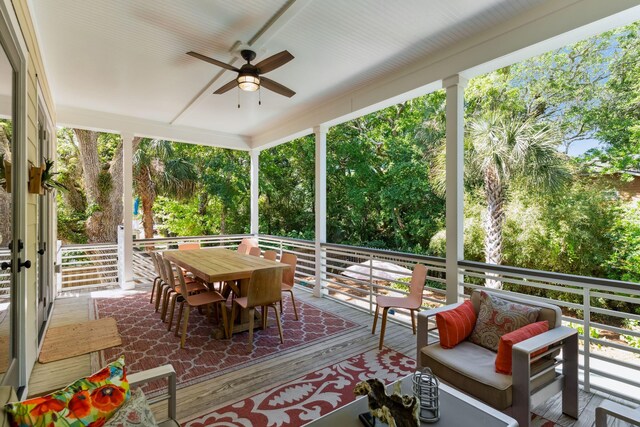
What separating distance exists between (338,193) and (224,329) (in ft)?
22.2

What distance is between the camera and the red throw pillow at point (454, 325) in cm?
222

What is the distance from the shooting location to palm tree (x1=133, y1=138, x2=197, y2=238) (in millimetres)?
8703

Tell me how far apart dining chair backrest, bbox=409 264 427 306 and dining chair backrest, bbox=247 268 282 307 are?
1.35m

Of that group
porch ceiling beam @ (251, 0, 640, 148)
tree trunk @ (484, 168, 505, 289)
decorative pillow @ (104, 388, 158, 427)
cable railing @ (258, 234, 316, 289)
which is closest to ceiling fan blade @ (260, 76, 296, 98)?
porch ceiling beam @ (251, 0, 640, 148)

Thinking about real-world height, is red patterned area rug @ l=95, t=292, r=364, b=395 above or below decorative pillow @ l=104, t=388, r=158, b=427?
below

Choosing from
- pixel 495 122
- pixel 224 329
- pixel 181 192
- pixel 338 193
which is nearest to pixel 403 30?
pixel 224 329

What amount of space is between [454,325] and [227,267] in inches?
89.7

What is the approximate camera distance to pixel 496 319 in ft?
7.30

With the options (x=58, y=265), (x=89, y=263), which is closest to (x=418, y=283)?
(x=58, y=265)

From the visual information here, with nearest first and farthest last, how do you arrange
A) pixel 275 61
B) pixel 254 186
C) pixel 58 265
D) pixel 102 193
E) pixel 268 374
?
pixel 268 374 < pixel 275 61 < pixel 58 265 < pixel 254 186 < pixel 102 193

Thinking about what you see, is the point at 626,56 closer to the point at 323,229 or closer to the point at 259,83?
the point at 323,229

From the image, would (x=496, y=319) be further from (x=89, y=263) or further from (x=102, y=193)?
(x=102, y=193)

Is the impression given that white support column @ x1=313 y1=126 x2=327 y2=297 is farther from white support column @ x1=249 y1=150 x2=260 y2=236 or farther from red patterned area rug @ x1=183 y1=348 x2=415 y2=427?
white support column @ x1=249 y1=150 x2=260 y2=236

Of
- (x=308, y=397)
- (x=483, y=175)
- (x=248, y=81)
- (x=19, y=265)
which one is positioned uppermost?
(x=248, y=81)
